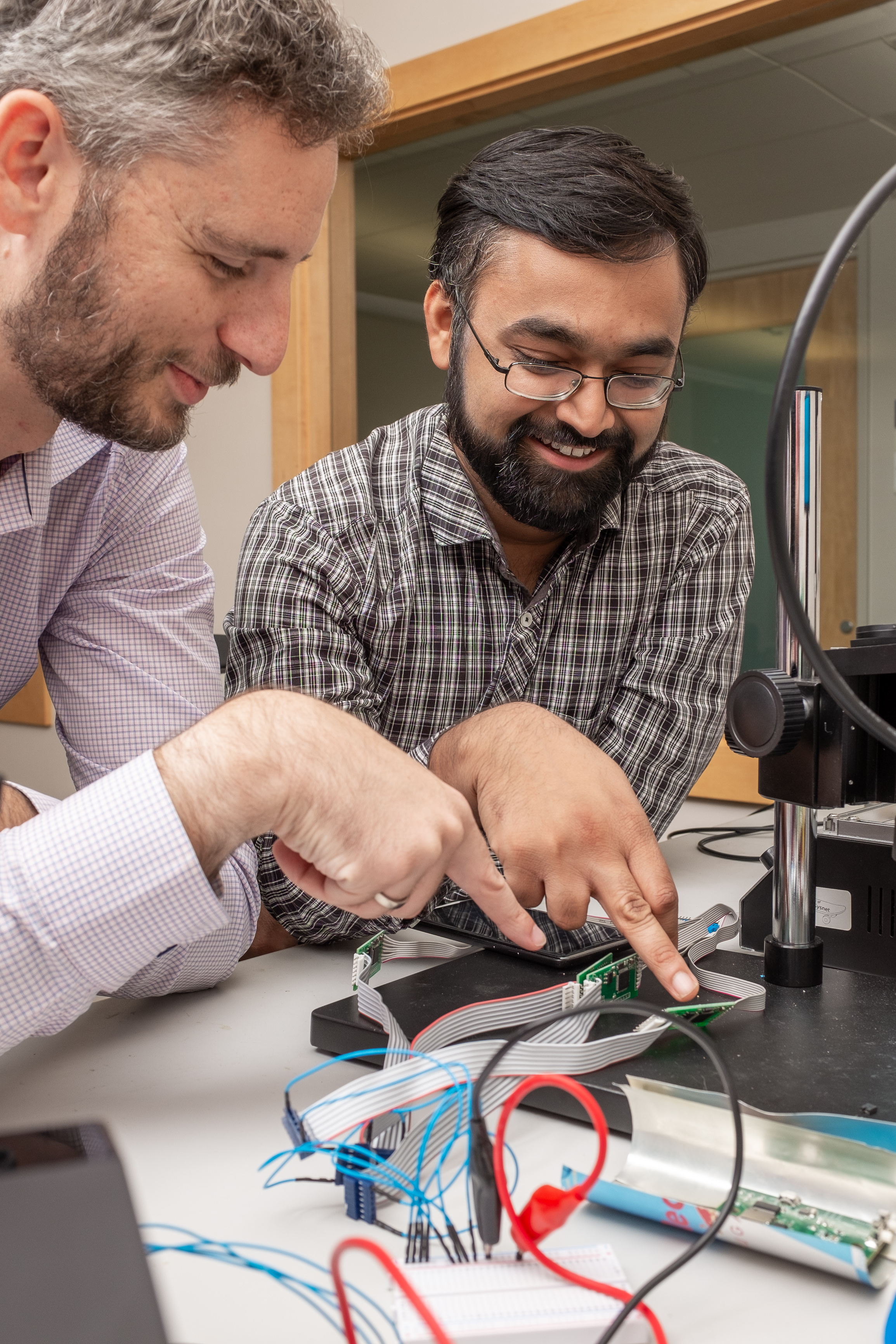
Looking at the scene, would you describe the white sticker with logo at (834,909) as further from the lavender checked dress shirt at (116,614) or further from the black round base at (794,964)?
the lavender checked dress shirt at (116,614)

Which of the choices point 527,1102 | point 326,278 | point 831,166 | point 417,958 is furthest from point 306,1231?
point 831,166

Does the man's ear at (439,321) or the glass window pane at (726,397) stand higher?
the glass window pane at (726,397)

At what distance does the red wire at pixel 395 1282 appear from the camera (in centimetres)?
40

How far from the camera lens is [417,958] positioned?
0.89 m

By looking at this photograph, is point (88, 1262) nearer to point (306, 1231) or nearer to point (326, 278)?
point (306, 1231)

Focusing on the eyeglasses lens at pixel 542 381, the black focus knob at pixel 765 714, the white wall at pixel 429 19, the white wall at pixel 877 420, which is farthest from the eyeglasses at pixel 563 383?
the white wall at pixel 877 420

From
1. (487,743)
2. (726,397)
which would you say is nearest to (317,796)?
(487,743)

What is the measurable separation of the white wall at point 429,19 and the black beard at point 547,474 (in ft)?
5.12

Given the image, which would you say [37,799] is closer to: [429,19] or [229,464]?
[229,464]

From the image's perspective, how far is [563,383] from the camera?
3.90 feet

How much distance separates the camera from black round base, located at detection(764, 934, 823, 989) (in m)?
0.75

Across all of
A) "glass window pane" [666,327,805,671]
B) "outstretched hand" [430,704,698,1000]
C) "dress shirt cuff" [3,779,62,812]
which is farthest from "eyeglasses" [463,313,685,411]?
"glass window pane" [666,327,805,671]

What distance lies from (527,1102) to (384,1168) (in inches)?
5.0

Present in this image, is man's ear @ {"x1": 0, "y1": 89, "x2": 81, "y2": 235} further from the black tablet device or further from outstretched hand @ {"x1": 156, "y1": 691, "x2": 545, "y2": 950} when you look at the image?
the black tablet device
